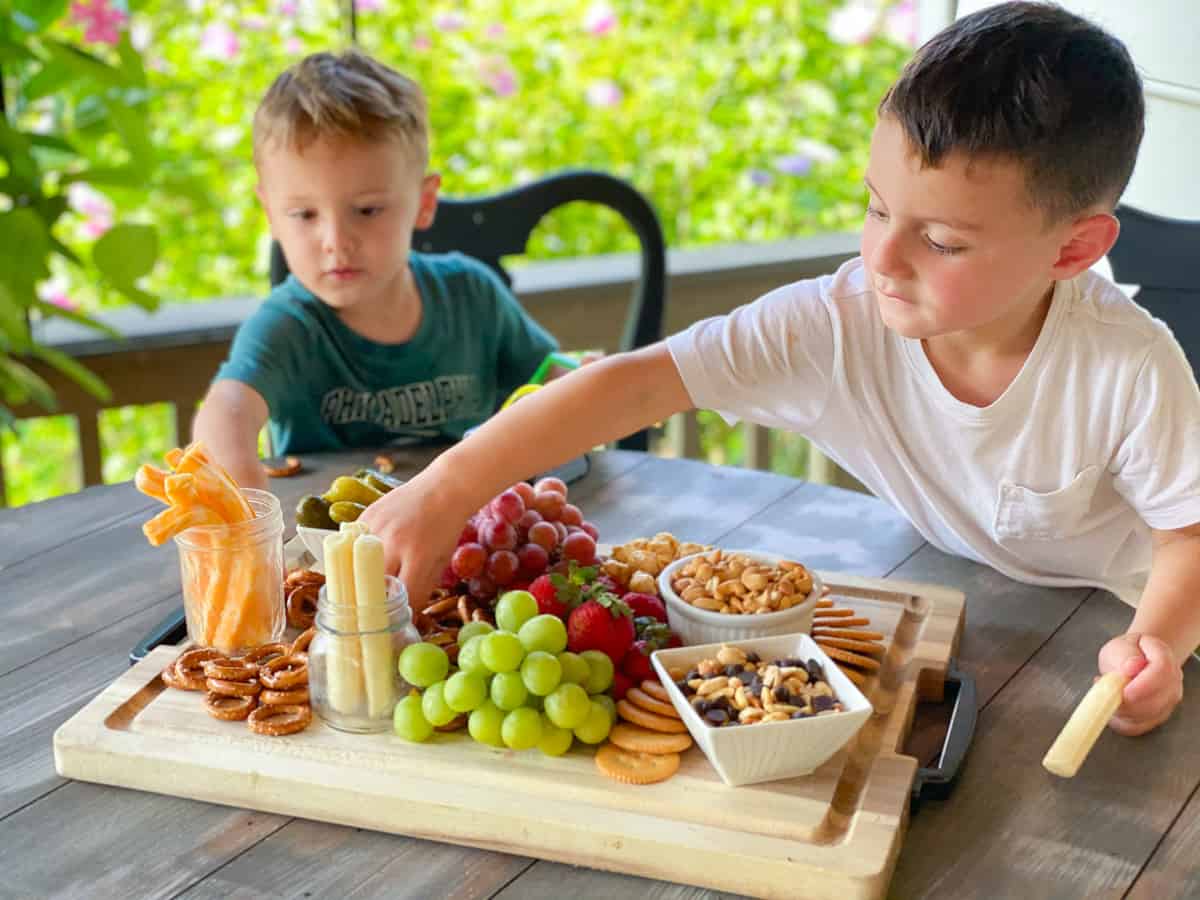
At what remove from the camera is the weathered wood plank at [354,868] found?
2.96ft

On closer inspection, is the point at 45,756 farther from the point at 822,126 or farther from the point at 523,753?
the point at 822,126

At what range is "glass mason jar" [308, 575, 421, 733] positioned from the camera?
105cm

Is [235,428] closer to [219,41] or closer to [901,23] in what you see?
[219,41]

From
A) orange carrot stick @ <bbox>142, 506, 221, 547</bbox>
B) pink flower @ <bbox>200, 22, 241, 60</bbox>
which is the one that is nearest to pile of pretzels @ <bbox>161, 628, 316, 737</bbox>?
orange carrot stick @ <bbox>142, 506, 221, 547</bbox>

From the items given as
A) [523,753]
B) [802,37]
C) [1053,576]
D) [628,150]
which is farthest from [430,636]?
[802,37]

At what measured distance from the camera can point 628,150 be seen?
3877mm

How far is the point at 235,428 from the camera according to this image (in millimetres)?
1650

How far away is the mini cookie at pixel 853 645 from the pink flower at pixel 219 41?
9.03 feet

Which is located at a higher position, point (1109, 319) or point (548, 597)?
point (1109, 319)

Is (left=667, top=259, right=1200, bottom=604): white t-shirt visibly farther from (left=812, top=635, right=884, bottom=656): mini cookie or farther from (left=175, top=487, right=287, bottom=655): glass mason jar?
(left=175, top=487, right=287, bottom=655): glass mason jar

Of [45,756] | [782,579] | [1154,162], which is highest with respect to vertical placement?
[1154,162]

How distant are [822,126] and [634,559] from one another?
9.72ft

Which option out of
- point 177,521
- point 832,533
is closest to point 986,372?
point 832,533

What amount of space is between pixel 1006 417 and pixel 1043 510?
4.3 inches
